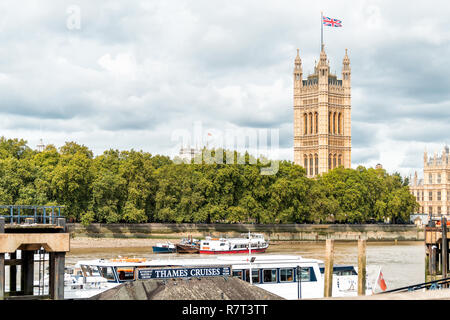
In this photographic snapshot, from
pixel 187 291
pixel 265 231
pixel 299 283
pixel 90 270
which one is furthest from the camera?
pixel 265 231

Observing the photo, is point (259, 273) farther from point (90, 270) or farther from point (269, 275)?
point (90, 270)

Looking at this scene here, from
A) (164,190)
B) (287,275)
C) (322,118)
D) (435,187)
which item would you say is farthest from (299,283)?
(435,187)

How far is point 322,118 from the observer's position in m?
144

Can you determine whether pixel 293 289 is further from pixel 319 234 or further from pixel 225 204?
pixel 319 234

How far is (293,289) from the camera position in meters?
30.5

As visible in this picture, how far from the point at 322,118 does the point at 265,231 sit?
203ft

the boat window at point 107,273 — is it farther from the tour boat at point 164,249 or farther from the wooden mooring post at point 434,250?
the tour boat at point 164,249

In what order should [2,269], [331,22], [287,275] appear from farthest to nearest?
[331,22] → [287,275] → [2,269]

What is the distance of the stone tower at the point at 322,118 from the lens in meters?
145

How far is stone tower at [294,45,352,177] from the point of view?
145 m

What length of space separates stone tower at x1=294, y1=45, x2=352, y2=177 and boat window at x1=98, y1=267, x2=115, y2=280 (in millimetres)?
115553

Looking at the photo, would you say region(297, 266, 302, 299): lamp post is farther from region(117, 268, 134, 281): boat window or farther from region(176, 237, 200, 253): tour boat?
region(176, 237, 200, 253): tour boat

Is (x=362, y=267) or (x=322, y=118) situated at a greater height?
(x=322, y=118)
